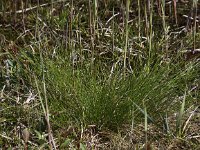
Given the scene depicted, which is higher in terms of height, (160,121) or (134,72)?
(134,72)

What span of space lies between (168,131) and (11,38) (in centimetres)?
93

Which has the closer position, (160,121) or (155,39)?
(160,121)

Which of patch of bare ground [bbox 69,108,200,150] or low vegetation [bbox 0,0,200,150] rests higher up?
low vegetation [bbox 0,0,200,150]

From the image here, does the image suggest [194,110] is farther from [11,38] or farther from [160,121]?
[11,38]

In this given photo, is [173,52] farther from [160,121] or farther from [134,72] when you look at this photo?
[160,121]

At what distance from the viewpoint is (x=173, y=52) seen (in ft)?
6.57

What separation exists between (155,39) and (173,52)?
103 millimetres

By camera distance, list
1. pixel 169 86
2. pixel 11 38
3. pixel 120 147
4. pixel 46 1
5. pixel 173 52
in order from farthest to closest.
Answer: pixel 46 1 → pixel 11 38 → pixel 173 52 → pixel 169 86 → pixel 120 147

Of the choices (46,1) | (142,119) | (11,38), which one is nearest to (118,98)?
(142,119)

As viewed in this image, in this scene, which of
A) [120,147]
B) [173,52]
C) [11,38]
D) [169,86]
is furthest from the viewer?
[11,38]

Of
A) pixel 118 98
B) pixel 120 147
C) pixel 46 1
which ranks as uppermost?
pixel 46 1

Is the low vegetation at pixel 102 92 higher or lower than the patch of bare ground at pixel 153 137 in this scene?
higher

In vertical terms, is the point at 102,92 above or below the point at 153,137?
above

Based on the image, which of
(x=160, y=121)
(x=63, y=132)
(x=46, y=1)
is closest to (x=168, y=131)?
(x=160, y=121)
